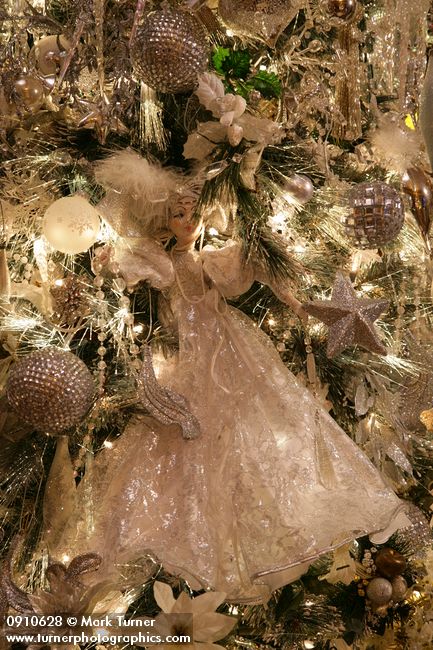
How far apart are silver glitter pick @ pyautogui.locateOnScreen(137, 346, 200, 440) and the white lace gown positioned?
25mm

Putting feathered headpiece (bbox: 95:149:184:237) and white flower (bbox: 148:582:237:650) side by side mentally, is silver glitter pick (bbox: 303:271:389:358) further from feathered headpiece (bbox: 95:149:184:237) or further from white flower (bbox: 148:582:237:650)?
white flower (bbox: 148:582:237:650)

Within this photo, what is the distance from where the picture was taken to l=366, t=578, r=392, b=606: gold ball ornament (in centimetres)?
125

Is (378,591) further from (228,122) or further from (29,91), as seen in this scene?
(29,91)

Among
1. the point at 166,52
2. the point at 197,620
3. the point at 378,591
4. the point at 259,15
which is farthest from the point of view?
the point at 378,591

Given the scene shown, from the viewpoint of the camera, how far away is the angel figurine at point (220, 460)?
0.96 metres

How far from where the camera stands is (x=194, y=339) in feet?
3.82

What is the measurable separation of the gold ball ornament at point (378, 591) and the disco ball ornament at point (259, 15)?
0.82 m

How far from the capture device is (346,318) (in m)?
1.09

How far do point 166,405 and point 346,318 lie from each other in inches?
10.3

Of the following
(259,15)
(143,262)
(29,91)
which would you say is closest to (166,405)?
(143,262)

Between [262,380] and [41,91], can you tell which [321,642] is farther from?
[41,91]

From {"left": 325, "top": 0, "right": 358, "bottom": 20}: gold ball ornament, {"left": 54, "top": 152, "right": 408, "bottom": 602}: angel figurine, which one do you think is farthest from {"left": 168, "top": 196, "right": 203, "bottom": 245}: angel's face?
{"left": 325, "top": 0, "right": 358, "bottom": 20}: gold ball ornament

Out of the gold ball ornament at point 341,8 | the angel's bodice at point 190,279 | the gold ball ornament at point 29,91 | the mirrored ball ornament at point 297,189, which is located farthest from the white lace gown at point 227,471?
the gold ball ornament at point 341,8

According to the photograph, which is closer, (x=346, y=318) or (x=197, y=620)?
(x=197, y=620)
